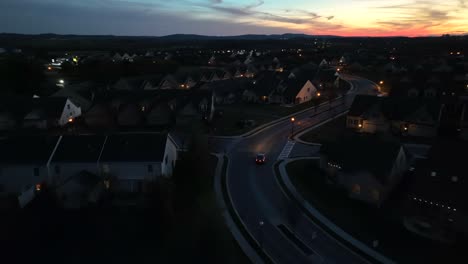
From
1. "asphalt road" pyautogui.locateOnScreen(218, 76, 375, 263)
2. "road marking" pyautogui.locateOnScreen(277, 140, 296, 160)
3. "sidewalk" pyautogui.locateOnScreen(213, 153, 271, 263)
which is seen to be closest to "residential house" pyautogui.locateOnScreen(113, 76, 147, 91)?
"asphalt road" pyautogui.locateOnScreen(218, 76, 375, 263)

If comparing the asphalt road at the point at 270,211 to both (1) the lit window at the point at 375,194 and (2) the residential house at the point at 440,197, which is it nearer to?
(1) the lit window at the point at 375,194

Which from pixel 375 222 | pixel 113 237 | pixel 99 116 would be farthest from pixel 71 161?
pixel 375 222

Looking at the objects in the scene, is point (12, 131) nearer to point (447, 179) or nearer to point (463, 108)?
point (447, 179)

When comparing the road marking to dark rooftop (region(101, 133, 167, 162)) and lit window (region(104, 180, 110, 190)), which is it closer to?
dark rooftop (region(101, 133, 167, 162))

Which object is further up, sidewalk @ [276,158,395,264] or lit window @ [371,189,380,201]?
lit window @ [371,189,380,201]

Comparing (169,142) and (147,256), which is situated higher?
(169,142)

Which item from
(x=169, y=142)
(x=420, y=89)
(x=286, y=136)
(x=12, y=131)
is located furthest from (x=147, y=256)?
(x=420, y=89)
